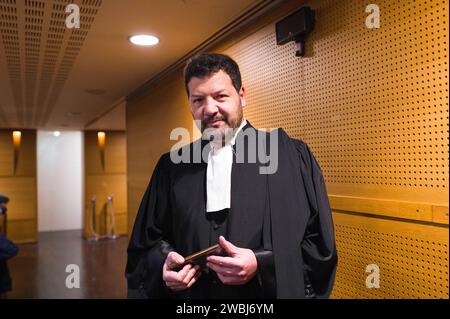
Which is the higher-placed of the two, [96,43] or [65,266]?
[96,43]

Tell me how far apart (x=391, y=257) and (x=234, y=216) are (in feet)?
1.95

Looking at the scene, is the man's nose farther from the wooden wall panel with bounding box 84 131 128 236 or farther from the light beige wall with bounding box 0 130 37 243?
the light beige wall with bounding box 0 130 37 243

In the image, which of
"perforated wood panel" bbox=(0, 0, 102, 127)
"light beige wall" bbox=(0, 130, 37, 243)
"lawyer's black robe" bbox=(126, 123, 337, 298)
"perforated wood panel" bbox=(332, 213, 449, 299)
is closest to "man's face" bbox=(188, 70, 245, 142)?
"lawyer's black robe" bbox=(126, 123, 337, 298)

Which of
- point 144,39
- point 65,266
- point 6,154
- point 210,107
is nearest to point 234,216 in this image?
point 210,107

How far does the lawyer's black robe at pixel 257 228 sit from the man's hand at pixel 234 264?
4 cm

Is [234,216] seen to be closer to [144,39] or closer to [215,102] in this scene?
[215,102]

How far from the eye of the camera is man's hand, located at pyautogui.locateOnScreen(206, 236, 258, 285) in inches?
42.4

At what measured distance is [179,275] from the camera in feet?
3.80

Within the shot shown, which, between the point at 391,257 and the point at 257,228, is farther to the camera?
the point at 391,257

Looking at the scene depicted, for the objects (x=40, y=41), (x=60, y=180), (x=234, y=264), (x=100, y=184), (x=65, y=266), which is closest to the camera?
(x=234, y=264)

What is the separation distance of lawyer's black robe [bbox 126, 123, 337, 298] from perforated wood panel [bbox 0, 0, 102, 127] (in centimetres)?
109

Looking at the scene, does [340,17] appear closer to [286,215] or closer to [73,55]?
[286,215]

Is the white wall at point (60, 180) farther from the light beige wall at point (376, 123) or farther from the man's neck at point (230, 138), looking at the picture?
the man's neck at point (230, 138)

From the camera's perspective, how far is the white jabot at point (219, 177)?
1243mm
